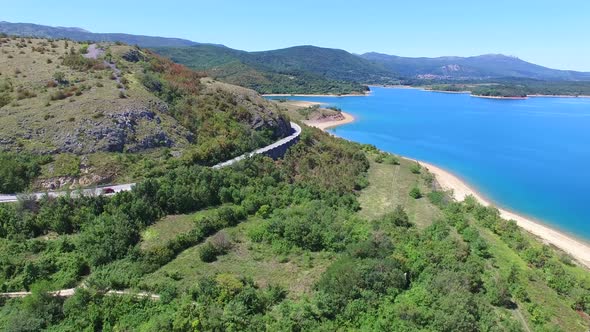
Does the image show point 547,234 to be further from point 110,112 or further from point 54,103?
point 54,103

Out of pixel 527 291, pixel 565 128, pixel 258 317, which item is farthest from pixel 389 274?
pixel 565 128

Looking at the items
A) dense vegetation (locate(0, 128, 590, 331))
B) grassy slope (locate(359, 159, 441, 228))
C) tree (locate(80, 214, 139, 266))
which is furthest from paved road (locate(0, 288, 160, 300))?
grassy slope (locate(359, 159, 441, 228))

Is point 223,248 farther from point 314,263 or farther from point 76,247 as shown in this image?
point 76,247

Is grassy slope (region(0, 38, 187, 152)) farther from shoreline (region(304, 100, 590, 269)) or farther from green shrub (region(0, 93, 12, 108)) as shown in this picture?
shoreline (region(304, 100, 590, 269))

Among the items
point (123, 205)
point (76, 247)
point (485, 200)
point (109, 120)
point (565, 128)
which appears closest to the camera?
point (76, 247)

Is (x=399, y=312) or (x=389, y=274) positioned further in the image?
(x=389, y=274)

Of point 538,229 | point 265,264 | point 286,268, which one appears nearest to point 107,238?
point 265,264
